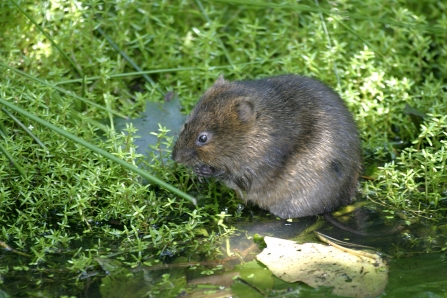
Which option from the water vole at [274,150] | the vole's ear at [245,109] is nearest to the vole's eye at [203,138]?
the water vole at [274,150]

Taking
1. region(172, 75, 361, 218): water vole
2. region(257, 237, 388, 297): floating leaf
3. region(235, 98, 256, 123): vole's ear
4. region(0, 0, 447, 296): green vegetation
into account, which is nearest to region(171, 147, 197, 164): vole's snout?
region(172, 75, 361, 218): water vole

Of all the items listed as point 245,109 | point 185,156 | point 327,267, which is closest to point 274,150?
point 245,109

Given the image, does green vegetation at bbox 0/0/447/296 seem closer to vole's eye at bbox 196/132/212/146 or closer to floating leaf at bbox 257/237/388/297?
vole's eye at bbox 196/132/212/146

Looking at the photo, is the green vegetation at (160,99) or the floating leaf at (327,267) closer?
the floating leaf at (327,267)

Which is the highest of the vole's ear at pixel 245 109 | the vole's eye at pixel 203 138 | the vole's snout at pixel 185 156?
the vole's ear at pixel 245 109

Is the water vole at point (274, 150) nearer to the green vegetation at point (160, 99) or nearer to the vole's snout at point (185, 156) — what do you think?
the vole's snout at point (185, 156)

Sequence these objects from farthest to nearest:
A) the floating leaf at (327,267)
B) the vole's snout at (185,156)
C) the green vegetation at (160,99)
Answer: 1. the vole's snout at (185,156)
2. the green vegetation at (160,99)
3. the floating leaf at (327,267)

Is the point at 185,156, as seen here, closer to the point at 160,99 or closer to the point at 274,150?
the point at 274,150

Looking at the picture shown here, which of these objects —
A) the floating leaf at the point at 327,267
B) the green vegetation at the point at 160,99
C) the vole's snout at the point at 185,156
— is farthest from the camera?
the vole's snout at the point at 185,156
